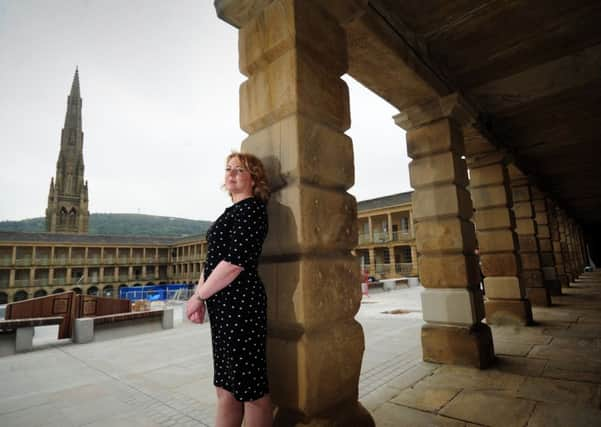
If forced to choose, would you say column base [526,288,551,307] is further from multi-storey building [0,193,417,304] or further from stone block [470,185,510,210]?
multi-storey building [0,193,417,304]

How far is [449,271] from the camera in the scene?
3.46 meters

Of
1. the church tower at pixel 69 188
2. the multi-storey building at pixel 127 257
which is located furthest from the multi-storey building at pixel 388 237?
the church tower at pixel 69 188

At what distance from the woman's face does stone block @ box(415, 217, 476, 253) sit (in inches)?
Result: 103

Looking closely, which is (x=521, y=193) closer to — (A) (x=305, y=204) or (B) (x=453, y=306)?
(B) (x=453, y=306)

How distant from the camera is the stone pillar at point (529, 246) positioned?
678 cm

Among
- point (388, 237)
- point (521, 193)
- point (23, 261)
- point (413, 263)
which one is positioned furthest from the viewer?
point (23, 261)

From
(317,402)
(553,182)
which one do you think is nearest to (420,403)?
(317,402)

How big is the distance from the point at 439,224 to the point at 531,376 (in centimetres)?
165

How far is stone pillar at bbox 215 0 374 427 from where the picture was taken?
163 cm

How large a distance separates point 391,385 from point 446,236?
1684 mm

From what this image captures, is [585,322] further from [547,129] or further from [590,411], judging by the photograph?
[590,411]

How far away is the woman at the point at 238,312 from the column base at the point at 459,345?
8.58 ft

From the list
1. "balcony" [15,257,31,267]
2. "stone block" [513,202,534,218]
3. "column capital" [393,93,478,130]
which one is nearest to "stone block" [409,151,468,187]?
"column capital" [393,93,478,130]

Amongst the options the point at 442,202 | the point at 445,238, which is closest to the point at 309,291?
the point at 445,238
